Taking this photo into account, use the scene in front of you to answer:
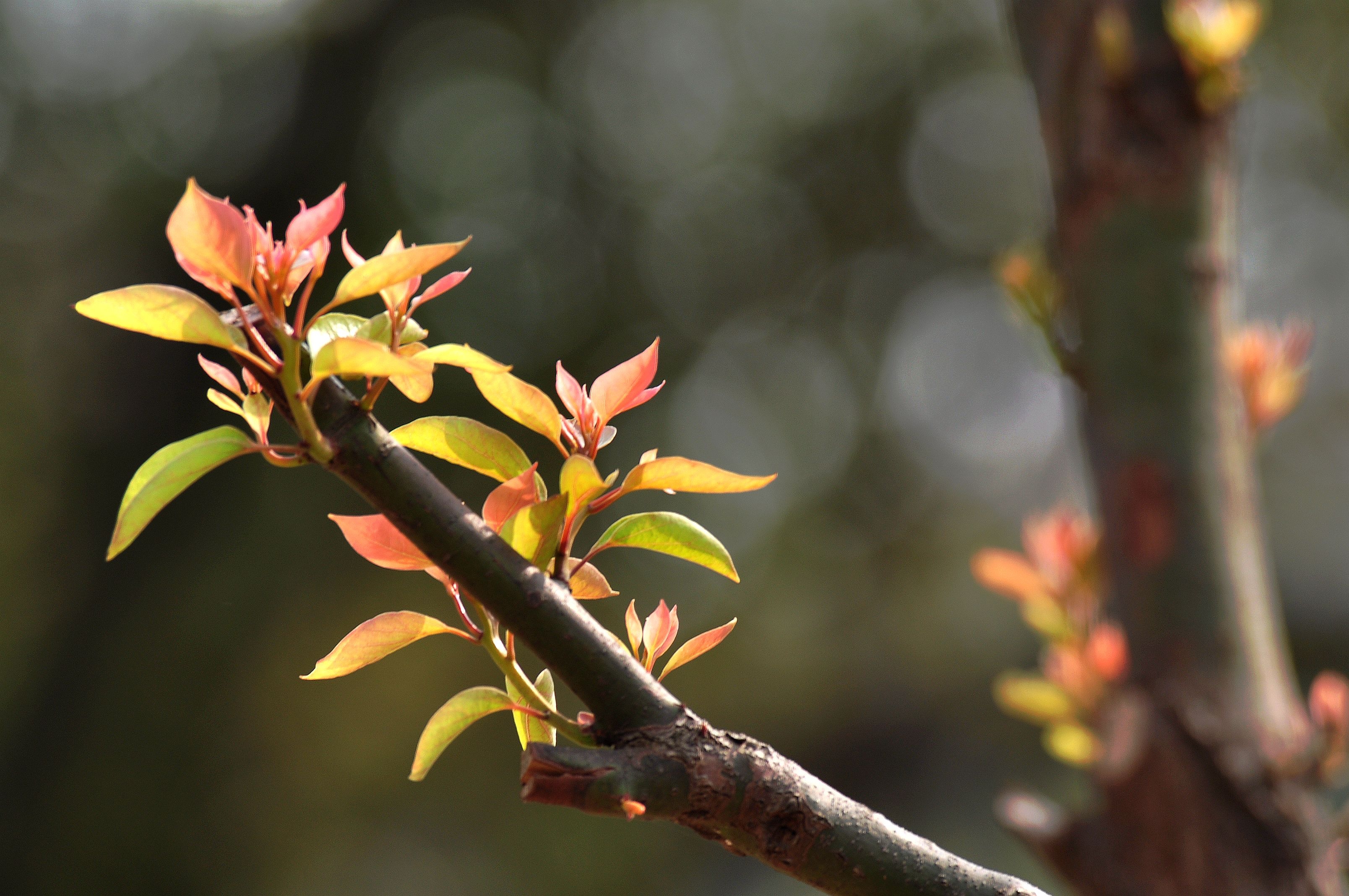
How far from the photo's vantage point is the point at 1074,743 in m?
0.61

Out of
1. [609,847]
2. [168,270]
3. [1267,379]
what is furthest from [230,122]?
[1267,379]

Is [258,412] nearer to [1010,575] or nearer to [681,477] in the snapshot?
[681,477]

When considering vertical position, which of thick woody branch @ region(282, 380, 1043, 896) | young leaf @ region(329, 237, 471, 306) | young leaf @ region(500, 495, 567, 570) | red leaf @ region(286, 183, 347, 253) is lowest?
thick woody branch @ region(282, 380, 1043, 896)

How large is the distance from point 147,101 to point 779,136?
136 cm

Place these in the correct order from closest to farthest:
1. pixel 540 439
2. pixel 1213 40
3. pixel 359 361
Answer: pixel 359 361
pixel 1213 40
pixel 540 439

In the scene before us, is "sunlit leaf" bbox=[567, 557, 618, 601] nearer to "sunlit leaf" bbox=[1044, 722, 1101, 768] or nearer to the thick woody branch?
the thick woody branch

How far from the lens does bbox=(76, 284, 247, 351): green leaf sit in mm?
163

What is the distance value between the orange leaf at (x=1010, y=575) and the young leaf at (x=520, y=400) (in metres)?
0.51

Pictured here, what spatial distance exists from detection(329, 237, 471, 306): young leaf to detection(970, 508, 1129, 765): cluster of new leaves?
56cm

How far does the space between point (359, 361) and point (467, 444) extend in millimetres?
50

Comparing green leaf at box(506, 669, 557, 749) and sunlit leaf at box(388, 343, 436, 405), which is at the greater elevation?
sunlit leaf at box(388, 343, 436, 405)

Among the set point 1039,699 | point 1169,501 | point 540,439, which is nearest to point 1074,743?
point 1039,699

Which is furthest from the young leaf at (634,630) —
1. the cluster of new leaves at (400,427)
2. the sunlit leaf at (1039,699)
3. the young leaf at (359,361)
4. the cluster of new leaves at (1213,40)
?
the cluster of new leaves at (1213,40)

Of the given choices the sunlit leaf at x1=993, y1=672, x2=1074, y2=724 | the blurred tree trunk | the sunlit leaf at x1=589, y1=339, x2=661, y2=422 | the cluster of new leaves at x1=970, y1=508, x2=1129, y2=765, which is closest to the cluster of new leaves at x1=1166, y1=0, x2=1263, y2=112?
the blurred tree trunk
